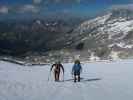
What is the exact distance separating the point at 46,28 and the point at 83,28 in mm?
6801

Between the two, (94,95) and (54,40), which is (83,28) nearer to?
(54,40)

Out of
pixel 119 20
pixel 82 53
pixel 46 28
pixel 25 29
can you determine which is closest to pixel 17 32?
pixel 25 29

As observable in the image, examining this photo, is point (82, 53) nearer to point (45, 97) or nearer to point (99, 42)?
point (99, 42)

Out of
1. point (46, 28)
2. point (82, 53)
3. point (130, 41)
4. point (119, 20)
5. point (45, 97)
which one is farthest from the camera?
point (119, 20)

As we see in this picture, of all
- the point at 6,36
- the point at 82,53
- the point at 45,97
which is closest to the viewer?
the point at 45,97

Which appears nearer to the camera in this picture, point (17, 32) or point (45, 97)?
point (45, 97)

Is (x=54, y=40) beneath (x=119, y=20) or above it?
beneath

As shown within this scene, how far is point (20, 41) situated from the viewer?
5872 cm

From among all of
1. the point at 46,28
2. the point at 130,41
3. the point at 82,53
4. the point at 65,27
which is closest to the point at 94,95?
the point at 82,53

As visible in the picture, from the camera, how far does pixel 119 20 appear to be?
72.4 meters

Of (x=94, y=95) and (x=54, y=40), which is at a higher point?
(x=54, y=40)

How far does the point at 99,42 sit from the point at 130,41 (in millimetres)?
6026

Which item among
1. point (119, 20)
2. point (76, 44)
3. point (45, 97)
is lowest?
point (45, 97)

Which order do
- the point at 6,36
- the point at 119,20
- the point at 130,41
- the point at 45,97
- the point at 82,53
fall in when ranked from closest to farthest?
the point at 45,97, the point at 82,53, the point at 130,41, the point at 6,36, the point at 119,20
